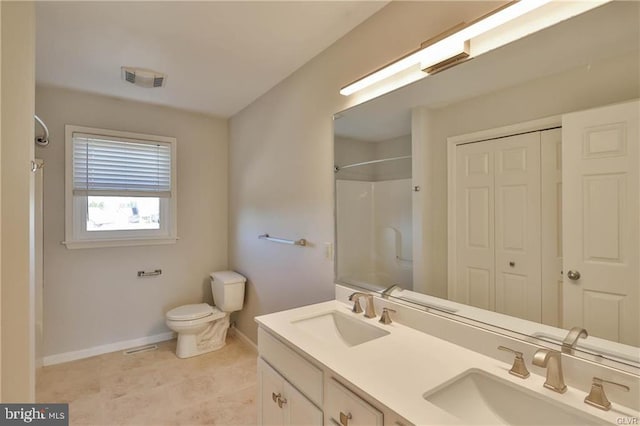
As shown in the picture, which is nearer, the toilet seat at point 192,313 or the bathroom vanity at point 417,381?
the bathroom vanity at point 417,381

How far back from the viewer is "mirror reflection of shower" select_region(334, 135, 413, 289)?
4.93 feet

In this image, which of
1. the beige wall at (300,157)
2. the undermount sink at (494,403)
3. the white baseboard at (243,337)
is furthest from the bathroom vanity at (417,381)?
the white baseboard at (243,337)

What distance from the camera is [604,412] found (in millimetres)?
782

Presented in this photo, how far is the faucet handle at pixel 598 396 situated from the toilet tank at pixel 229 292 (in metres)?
2.60

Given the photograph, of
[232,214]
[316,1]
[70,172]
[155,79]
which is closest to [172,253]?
[232,214]

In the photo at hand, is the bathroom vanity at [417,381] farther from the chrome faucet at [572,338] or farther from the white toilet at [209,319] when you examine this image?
the white toilet at [209,319]

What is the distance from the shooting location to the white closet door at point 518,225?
40.2 inches

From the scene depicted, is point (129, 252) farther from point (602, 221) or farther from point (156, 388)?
point (602, 221)

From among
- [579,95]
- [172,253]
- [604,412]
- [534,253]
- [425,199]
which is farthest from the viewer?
[172,253]

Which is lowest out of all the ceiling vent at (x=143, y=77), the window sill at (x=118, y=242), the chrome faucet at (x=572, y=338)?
the chrome faucet at (x=572, y=338)

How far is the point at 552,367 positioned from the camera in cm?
88

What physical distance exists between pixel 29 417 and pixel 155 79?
7.18ft

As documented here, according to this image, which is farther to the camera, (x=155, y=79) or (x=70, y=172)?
(x=70, y=172)

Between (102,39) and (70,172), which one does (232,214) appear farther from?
(102,39)
